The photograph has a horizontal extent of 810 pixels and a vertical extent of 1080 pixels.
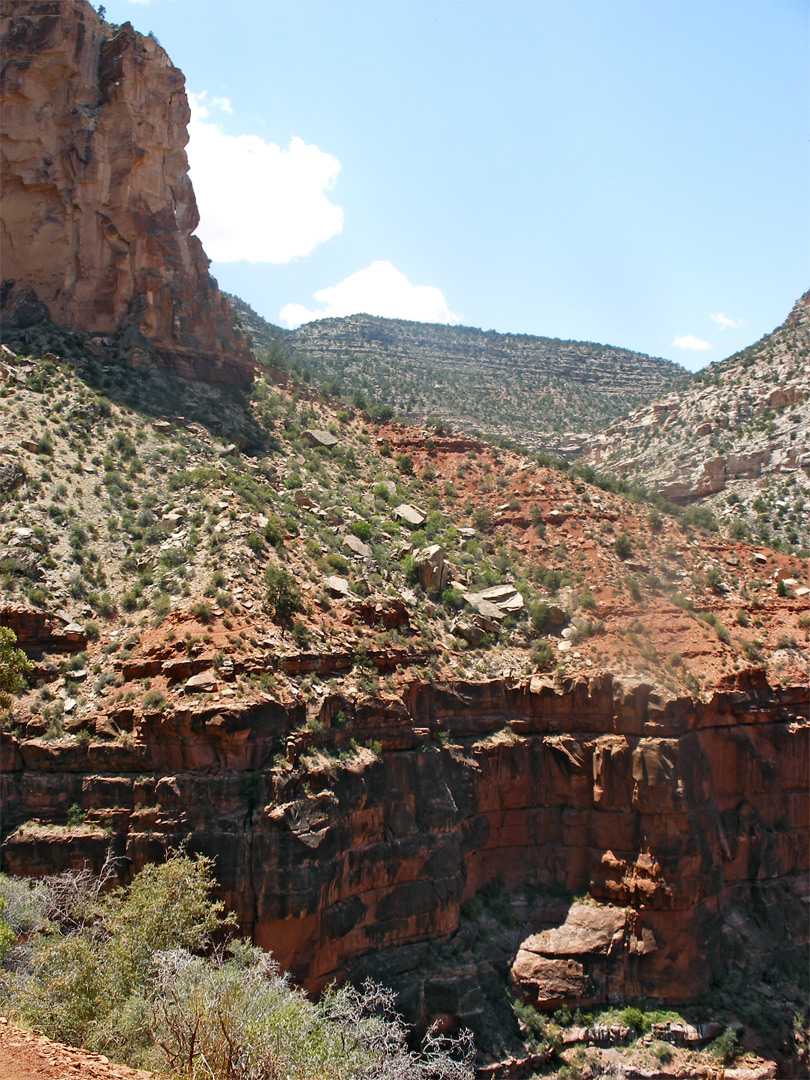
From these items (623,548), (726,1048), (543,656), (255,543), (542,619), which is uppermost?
(623,548)

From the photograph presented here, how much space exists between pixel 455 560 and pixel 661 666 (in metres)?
10.6

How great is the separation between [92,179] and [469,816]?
34175 mm

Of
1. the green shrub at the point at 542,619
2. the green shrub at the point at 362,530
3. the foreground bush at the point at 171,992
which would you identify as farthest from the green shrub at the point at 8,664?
the green shrub at the point at 542,619

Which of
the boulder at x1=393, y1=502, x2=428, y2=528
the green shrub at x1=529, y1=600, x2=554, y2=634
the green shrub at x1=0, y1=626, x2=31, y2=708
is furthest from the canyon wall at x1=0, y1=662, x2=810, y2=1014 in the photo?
the boulder at x1=393, y1=502, x2=428, y2=528

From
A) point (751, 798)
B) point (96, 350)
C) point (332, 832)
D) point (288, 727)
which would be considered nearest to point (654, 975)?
point (751, 798)

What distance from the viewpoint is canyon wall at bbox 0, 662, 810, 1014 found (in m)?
25.3

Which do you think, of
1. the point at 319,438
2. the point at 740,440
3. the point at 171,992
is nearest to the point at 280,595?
the point at 171,992

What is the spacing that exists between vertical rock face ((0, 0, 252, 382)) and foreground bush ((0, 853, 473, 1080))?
94.1 feet

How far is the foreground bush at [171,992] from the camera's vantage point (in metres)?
16.8

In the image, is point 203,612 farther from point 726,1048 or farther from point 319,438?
point 726,1048

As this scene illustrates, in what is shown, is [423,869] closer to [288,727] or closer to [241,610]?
[288,727]

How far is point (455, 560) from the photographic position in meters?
41.8

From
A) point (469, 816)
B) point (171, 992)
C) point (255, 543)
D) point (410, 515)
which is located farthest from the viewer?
point (410, 515)

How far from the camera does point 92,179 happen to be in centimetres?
4403
